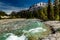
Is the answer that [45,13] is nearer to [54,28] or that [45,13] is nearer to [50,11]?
[50,11]

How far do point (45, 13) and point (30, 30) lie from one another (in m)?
1.16

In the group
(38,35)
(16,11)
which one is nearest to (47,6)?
(16,11)

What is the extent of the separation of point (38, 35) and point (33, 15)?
104cm

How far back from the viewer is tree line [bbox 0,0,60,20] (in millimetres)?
5262

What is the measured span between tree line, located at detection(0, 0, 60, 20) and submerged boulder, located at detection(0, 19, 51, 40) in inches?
8.3

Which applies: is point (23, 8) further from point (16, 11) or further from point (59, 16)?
point (59, 16)

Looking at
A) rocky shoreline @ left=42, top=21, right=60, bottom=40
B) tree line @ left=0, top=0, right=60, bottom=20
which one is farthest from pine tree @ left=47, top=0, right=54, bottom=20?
rocky shoreline @ left=42, top=21, right=60, bottom=40

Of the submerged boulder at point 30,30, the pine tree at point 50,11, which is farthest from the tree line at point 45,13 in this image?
the submerged boulder at point 30,30

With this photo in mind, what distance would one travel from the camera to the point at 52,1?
564 cm

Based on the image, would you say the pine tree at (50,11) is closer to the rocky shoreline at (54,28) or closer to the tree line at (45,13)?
the tree line at (45,13)

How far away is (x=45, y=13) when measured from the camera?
554 centimetres

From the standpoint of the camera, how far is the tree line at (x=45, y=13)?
5262 mm

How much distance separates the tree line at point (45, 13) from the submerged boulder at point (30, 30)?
0.21m

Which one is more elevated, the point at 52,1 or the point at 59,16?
the point at 52,1
